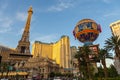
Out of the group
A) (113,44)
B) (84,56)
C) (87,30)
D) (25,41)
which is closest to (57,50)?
(25,41)

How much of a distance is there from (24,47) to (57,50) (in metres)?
37.5

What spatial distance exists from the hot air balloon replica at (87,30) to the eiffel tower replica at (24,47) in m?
71.5

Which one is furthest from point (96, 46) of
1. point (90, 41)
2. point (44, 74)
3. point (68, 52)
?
point (68, 52)

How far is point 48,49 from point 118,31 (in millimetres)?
69681

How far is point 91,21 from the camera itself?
186ft

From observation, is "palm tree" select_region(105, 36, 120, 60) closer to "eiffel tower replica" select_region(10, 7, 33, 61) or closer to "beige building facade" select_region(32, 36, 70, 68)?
"eiffel tower replica" select_region(10, 7, 33, 61)

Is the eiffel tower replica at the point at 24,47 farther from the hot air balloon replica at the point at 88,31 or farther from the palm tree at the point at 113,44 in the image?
the palm tree at the point at 113,44

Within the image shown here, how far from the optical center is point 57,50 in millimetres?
154750

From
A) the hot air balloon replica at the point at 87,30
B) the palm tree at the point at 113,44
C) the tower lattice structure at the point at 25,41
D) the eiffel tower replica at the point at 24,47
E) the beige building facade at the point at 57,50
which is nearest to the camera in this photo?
the palm tree at the point at 113,44

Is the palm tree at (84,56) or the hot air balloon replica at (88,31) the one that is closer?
the palm tree at (84,56)

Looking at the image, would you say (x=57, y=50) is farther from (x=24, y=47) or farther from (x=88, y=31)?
(x=88, y=31)

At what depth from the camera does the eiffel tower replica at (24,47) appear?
392ft

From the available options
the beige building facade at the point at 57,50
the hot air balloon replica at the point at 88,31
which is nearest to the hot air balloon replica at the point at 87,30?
the hot air balloon replica at the point at 88,31

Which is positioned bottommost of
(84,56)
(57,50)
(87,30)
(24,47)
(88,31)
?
(84,56)
